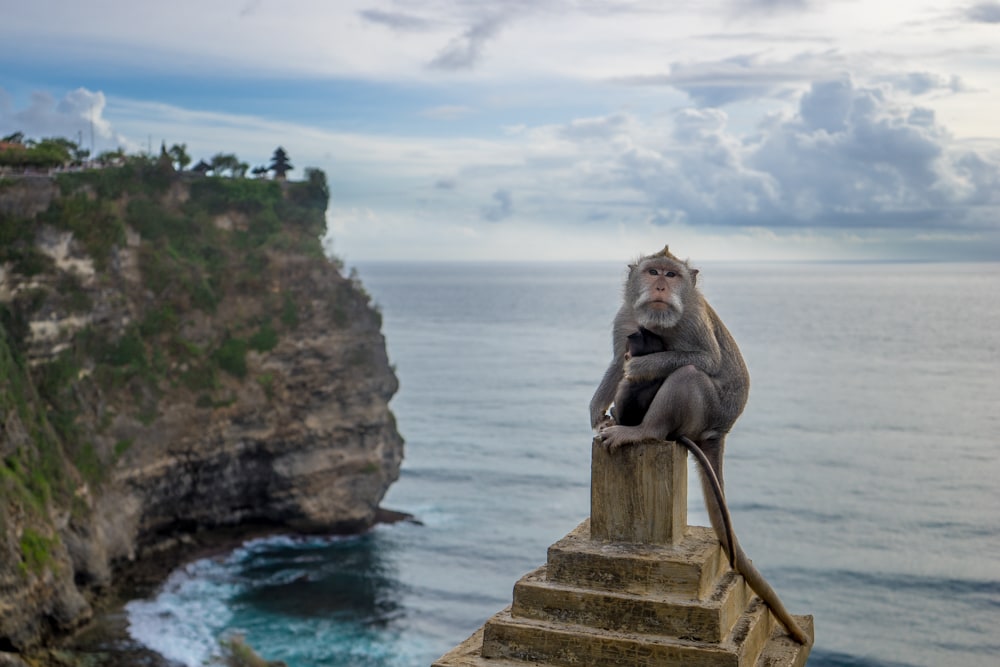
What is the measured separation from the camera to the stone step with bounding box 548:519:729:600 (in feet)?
25.0

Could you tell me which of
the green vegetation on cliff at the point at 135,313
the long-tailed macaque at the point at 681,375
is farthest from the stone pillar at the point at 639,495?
the green vegetation on cliff at the point at 135,313

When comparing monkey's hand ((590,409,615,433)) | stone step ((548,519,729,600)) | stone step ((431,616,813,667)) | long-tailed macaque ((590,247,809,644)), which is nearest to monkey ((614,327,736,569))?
A: long-tailed macaque ((590,247,809,644))

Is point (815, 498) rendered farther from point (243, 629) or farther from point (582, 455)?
point (243, 629)

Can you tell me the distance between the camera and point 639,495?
8.06 meters

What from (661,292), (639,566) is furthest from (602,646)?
(661,292)

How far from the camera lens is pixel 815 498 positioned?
2211 inches

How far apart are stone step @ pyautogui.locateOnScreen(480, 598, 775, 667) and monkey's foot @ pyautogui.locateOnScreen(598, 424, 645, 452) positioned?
1307mm

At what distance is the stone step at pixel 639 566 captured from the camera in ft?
25.0

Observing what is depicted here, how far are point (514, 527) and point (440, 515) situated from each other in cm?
409

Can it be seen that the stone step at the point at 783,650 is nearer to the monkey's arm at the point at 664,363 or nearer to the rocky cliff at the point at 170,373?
the monkey's arm at the point at 664,363

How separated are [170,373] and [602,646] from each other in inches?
1604

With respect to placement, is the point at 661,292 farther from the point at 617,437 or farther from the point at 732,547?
the point at 732,547

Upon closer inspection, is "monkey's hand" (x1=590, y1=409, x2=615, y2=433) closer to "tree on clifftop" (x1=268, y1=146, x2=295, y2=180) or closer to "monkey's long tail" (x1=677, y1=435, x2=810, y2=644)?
"monkey's long tail" (x1=677, y1=435, x2=810, y2=644)

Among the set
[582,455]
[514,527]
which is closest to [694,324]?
[514,527]
